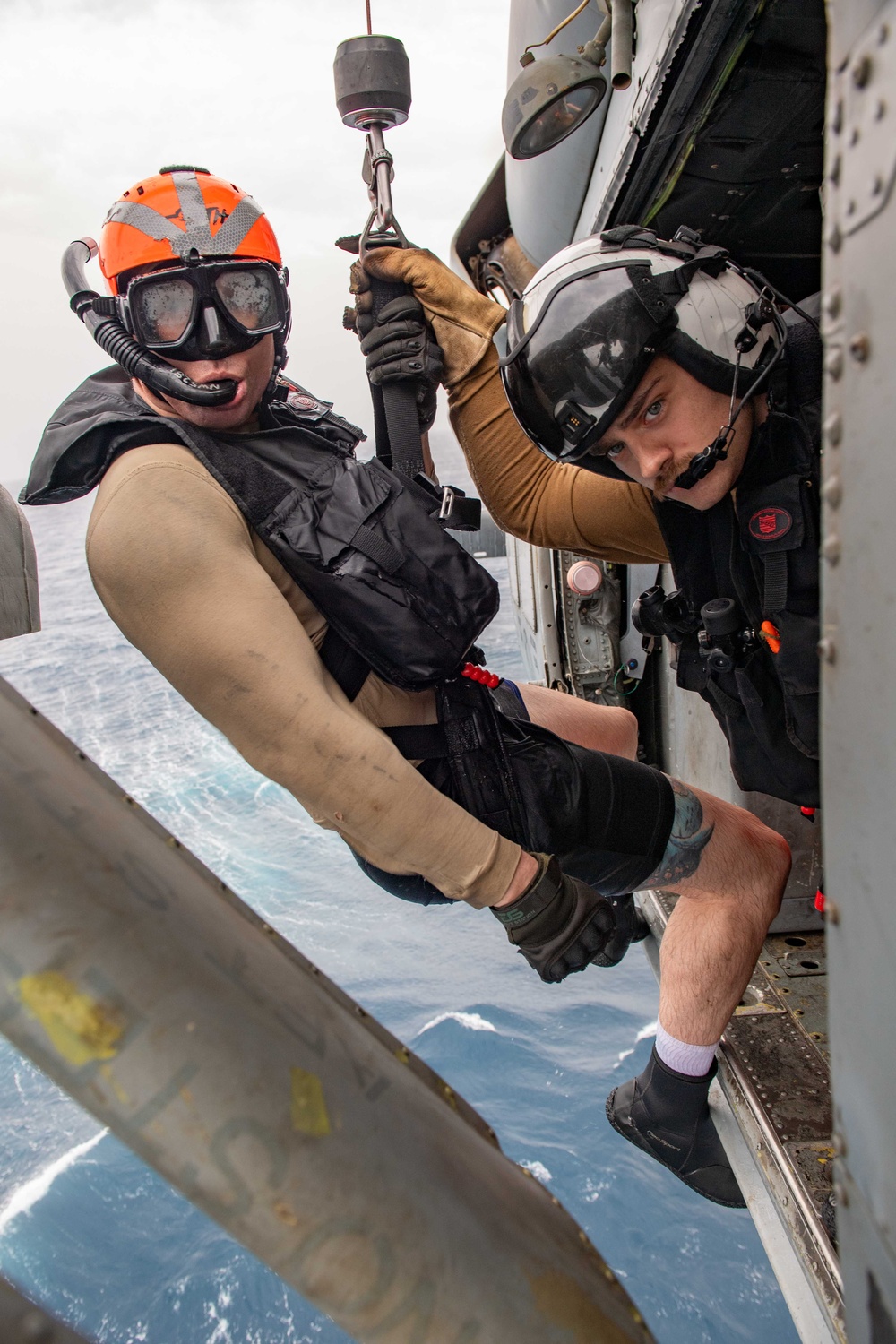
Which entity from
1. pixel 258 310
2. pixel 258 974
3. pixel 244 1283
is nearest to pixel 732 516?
pixel 258 310

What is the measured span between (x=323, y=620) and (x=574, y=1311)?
1425mm

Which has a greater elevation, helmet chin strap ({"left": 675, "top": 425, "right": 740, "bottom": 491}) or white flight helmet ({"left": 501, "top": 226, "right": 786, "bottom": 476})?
white flight helmet ({"left": 501, "top": 226, "right": 786, "bottom": 476})

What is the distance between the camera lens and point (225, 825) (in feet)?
45.1

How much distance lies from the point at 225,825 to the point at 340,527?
12.5 metres

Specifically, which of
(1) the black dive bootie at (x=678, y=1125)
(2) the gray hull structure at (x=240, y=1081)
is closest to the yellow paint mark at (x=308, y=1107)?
(2) the gray hull structure at (x=240, y=1081)

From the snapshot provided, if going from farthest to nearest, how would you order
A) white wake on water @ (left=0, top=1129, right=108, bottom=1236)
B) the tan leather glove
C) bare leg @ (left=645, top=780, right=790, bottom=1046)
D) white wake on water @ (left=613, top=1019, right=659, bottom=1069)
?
white wake on water @ (left=613, top=1019, right=659, bottom=1069), white wake on water @ (left=0, top=1129, right=108, bottom=1236), bare leg @ (left=645, top=780, right=790, bottom=1046), the tan leather glove

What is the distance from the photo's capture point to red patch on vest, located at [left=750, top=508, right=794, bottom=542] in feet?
5.96

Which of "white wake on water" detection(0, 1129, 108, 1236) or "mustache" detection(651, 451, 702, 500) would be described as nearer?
"mustache" detection(651, 451, 702, 500)

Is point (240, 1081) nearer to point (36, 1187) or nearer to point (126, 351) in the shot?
point (126, 351)

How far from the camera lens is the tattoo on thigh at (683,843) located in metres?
2.28

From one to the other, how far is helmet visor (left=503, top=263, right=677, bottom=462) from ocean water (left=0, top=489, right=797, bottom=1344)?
3.02m

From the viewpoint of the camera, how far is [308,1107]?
81 cm

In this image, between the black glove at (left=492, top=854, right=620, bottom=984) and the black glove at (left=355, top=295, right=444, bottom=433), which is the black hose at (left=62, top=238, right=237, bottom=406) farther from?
the black glove at (left=492, top=854, right=620, bottom=984)

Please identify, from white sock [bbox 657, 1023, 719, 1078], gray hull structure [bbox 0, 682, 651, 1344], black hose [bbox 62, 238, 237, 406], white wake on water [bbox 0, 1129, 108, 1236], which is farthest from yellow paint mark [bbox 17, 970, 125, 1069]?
white wake on water [bbox 0, 1129, 108, 1236]
